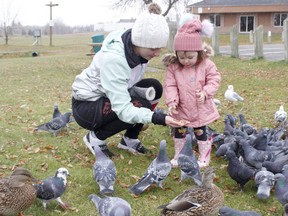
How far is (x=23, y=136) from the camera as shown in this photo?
22.8 ft

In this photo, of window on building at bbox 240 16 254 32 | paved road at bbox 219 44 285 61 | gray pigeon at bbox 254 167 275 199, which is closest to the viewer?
gray pigeon at bbox 254 167 275 199

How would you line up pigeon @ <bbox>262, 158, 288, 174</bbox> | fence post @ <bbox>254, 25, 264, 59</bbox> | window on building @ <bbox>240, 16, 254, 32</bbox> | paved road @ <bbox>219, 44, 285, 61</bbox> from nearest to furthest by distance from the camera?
pigeon @ <bbox>262, 158, 288, 174</bbox> → fence post @ <bbox>254, 25, 264, 59</bbox> → paved road @ <bbox>219, 44, 285, 61</bbox> → window on building @ <bbox>240, 16, 254, 32</bbox>

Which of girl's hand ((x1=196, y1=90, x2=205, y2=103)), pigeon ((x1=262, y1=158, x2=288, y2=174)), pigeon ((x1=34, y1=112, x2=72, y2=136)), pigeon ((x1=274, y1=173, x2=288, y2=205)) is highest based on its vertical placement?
girl's hand ((x1=196, y1=90, x2=205, y2=103))

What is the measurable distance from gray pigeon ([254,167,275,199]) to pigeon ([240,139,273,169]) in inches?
15.9

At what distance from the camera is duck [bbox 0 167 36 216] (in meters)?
3.89

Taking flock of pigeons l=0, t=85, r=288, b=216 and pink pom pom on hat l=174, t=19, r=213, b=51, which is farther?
pink pom pom on hat l=174, t=19, r=213, b=51

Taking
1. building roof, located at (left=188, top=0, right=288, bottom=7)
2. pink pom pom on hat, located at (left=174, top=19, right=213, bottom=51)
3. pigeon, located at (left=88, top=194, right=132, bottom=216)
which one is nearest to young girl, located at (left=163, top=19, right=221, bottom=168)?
pink pom pom on hat, located at (left=174, top=19, right=213, bottom=51)

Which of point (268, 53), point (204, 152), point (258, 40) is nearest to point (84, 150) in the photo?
point (204, 152)

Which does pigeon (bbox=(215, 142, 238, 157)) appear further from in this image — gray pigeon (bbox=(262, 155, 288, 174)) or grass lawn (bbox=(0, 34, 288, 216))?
gray pigeon (bbox=(262, 155, 288, 174))

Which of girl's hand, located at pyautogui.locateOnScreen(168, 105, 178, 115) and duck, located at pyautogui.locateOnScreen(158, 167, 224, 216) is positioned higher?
girl's hand, located at pyautogui.locateOnScreen(168, 105, 178, 115)

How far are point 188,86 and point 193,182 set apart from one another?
1.21 m

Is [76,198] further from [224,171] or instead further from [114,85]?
[224,171]

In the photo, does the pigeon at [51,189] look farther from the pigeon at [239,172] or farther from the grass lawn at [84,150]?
A: the pigeon at [239,172]

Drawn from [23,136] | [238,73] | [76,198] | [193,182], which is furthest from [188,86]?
[238,73]
